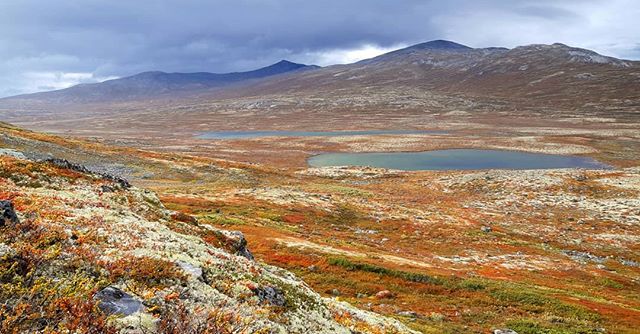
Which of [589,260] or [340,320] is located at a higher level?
[340,320]

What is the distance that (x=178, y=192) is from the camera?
179 ft

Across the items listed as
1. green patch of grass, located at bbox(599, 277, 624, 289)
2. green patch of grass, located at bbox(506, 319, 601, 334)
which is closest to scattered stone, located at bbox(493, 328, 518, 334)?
green patch of grass, located at bbox(506, 319, 601, 334)

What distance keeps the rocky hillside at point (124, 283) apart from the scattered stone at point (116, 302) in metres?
0.02

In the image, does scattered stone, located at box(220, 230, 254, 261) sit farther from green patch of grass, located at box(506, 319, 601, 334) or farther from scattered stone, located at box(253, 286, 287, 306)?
green patch of grass, located at box(506, 319, 601, 334)

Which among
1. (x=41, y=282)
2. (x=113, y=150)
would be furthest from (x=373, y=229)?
(x=113, y=150)

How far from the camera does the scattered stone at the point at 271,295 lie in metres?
11.5

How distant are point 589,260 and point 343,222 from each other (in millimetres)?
26930

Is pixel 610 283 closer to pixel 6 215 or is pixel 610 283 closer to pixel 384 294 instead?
pixel 384 294

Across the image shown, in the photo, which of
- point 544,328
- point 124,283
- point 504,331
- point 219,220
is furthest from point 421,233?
point 124,283

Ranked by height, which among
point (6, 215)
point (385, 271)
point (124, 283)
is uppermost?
point (6, 215)

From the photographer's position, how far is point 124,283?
908cm

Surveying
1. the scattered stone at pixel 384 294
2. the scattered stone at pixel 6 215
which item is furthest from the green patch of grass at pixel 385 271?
the scattered stone at pixel 6 215

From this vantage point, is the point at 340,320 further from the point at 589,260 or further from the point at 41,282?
the point at 589,260

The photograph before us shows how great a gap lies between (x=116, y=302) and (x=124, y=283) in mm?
1074
